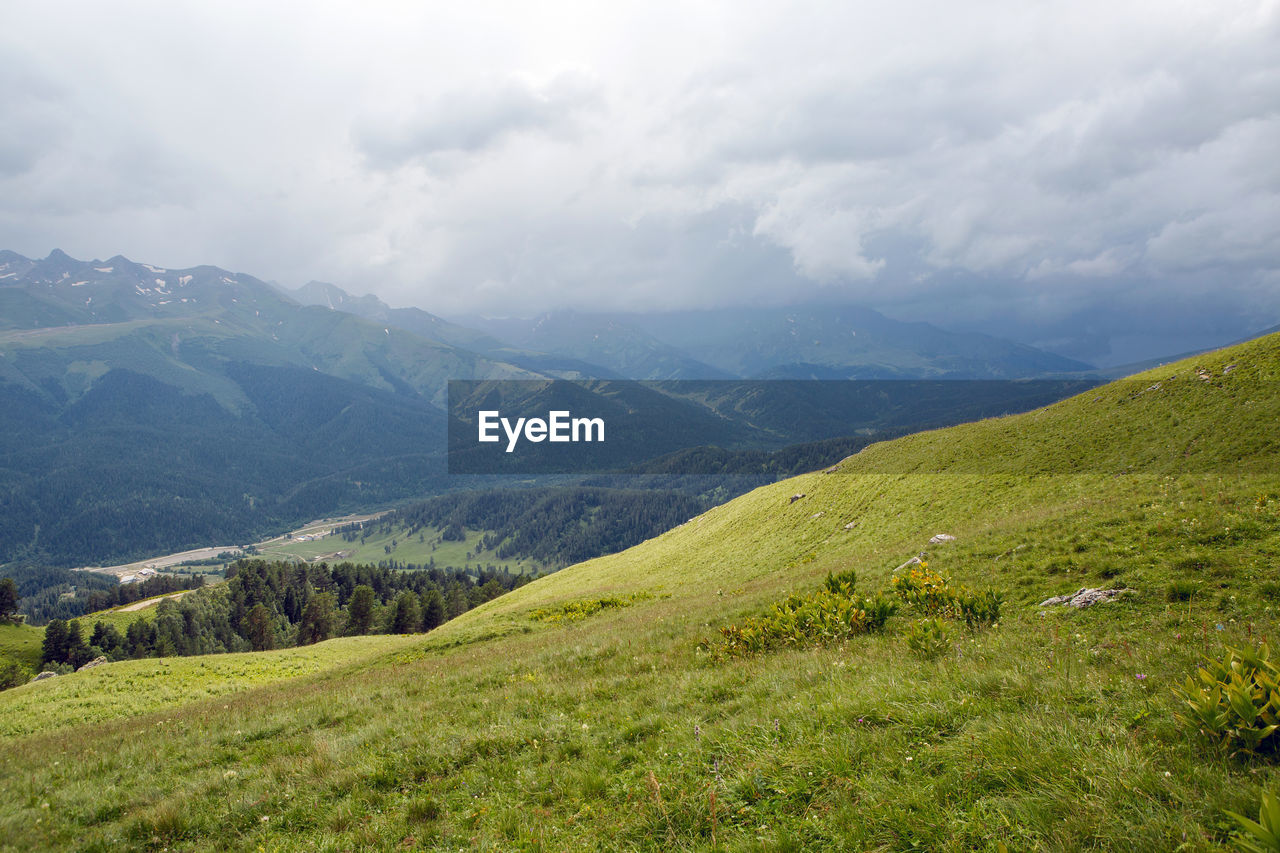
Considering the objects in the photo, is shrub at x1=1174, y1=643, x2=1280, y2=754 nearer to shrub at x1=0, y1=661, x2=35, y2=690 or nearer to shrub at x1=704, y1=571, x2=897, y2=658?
shrub at x1=704, y1=571, x2=897, y2=658

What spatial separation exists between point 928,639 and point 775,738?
14.6 ft

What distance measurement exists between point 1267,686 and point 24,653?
5357 inches

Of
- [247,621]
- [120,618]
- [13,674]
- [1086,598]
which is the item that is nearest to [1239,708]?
[1086,598]

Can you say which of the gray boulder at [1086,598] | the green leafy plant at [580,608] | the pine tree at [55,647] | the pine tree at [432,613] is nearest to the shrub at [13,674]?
the pine tree at [55,647]

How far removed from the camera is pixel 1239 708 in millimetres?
5070

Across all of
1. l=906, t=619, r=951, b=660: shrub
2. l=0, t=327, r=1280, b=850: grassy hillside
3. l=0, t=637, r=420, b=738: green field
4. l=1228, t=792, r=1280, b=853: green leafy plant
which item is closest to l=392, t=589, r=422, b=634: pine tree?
l=0, t=637, r=420, b=738: green field

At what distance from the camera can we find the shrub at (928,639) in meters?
10.2

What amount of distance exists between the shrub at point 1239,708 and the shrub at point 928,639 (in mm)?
4653

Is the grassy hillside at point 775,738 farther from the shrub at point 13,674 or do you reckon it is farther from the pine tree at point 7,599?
the pine tree at point 7,599

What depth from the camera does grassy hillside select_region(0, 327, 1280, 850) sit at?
5484 millimetres

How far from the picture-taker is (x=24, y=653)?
86438mm

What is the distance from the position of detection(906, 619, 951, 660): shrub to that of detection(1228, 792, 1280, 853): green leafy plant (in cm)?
628

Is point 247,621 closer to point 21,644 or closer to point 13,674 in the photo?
point 13,674

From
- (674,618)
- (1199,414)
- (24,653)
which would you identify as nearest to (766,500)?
(1199,414)
